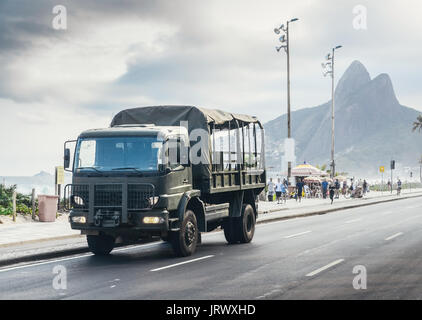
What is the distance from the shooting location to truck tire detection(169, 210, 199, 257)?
13344 millimetres

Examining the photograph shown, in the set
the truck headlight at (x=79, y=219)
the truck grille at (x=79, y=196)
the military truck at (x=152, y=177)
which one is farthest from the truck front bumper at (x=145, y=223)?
the truck grille at (x=79, y=196)

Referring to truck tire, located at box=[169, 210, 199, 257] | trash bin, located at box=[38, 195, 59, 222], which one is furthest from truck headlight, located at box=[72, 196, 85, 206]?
trash bin, located at box=[38, 195, 59, 222]

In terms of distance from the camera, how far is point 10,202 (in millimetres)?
25359

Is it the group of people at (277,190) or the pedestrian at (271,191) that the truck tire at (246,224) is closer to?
the group of people at (277,190)

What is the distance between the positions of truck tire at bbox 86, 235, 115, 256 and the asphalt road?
0.21 m

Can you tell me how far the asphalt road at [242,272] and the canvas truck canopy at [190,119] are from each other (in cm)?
194

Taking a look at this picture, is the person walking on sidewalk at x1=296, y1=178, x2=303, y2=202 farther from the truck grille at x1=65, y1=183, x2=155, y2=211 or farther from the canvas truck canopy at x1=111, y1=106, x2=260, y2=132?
the truck grille at x1=65, y1=183, x2=155, y2=211

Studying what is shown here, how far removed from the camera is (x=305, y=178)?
56375 mm

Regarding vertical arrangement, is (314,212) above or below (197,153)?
below

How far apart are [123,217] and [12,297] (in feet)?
12.4

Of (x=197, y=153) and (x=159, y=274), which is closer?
(x=159, y=274)

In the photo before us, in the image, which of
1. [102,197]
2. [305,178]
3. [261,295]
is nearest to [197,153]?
[102,197]

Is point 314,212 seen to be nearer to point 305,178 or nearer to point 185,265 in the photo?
point 185,265
